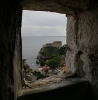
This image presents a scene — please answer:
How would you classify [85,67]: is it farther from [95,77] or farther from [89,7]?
[89,7]

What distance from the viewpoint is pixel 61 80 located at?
235 centimetres

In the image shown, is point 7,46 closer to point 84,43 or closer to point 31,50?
point 84,43

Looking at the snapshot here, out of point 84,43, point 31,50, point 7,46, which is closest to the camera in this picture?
point 7,46

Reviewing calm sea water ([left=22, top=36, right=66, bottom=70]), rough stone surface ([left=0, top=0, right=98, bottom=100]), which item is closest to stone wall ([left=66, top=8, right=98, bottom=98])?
rough stone surface ([left=0, top=0, right=98, bottom=100])

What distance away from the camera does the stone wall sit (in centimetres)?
204

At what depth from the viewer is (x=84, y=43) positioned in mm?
2209

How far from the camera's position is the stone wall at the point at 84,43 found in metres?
2.04

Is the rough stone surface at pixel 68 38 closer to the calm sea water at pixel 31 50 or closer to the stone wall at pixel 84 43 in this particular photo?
the stone wall at pixel 84 43

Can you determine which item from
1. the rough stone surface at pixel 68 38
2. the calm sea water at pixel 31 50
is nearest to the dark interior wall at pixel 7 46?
the rough stone surface at pixel 68 38

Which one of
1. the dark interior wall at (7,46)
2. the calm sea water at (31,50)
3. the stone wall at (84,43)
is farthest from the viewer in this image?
the calm sea water at (31,50)

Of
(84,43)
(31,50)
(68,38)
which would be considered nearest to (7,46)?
(84,43)

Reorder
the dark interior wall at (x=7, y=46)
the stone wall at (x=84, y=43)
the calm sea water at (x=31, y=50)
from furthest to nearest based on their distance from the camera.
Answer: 1. the calm sea water at (x=31, y=50)
2. the stone wall at (x=84, y=43)
3. the dark interior wall at (x=7, y=46)

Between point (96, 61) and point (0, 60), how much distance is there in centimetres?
132

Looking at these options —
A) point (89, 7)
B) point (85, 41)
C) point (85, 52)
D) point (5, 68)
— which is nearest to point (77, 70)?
point (85, 52)
